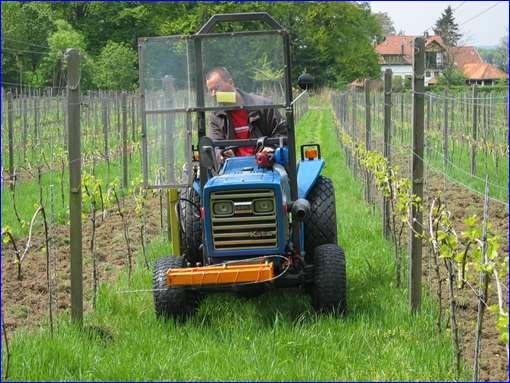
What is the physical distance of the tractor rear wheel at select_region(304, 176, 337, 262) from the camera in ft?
19.5

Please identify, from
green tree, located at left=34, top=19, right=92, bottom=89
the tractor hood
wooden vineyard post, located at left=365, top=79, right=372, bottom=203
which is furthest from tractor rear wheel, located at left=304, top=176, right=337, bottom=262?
green tree, located at left=34, top=19, right=92, bottom=89

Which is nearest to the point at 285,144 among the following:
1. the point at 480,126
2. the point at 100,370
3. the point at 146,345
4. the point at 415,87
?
the point at 415,87

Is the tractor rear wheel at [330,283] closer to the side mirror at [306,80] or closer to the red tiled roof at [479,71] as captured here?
the side mirror at [306,80]

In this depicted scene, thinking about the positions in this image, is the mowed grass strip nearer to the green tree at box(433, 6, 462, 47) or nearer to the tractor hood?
the tractor hood

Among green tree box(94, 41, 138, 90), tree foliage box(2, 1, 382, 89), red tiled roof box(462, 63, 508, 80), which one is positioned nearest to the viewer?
red tiled roof box(462, 63, 508, 80)

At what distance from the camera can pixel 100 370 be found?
431 centimetres

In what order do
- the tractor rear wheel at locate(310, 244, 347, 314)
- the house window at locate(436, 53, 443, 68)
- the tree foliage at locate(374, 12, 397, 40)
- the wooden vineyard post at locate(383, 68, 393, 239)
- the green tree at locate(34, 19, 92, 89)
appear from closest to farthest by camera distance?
the tractor rear wheel at locate(310, 244, 347, 314), the house window at locate(436, 53, 443, 68), the wooden vineyard post at locate(383, 68, 393, 239), the tree foliage at locate(374, 12, 397, 40), the green tree at locate(34, 19, 92, 89)

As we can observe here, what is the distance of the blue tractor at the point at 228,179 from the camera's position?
5199 mm

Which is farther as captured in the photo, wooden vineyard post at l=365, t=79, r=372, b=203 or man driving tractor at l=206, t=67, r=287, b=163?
wooden vineyard post at l=365, t=79, r=372, b=203

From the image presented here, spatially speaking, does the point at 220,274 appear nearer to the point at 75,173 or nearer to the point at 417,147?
the point at 75,173

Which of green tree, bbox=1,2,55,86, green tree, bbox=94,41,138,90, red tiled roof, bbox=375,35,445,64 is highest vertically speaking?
green tree, bbox=1,2,55,86

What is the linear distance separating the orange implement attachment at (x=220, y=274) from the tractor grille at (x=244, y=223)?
0.58 feet

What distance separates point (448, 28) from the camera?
19.6 ft

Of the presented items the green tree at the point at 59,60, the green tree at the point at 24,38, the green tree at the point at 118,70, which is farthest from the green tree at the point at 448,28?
the green tree at the point at 24,38
